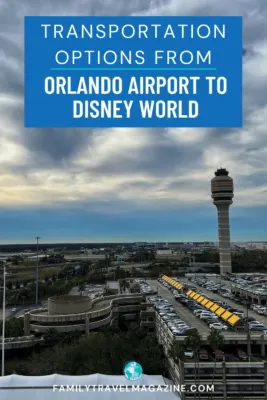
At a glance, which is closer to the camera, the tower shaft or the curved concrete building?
the curved concrete building

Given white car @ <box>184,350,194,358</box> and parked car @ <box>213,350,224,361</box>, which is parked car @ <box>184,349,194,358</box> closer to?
white car @ <box>184,350,194,358</box>

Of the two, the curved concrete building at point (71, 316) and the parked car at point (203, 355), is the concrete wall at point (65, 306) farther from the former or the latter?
the parked car at point (203, 355)

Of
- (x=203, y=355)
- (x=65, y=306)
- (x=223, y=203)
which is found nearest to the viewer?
(x=203, y=355)

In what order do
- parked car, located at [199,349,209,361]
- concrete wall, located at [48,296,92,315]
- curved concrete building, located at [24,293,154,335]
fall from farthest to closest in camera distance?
concrete wall, located at [48,296,92,315] → curved concrete building, located at [24,293,154,335] → parked car, located at [199,349,209,361]

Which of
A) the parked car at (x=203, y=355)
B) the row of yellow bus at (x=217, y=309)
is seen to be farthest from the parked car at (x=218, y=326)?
the parked car at (x=203, y=355)

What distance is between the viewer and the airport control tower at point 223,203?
197ft

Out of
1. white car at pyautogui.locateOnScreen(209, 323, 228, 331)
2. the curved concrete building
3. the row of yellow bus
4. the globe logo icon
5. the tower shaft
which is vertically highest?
the tower shaft

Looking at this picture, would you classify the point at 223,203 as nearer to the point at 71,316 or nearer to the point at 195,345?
the point at 71,316

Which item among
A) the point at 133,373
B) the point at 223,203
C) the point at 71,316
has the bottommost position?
the point at 71,316

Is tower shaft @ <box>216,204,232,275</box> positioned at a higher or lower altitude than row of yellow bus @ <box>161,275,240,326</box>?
higher

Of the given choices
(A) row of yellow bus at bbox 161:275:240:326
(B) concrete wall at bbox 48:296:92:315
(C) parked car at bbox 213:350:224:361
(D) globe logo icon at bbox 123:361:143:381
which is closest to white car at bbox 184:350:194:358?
(C) parked car at bbox 213:350:224:361

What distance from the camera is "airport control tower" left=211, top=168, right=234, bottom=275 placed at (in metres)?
60.0

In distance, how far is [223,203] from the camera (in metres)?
60.2

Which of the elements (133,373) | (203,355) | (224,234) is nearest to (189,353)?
(203,355)
